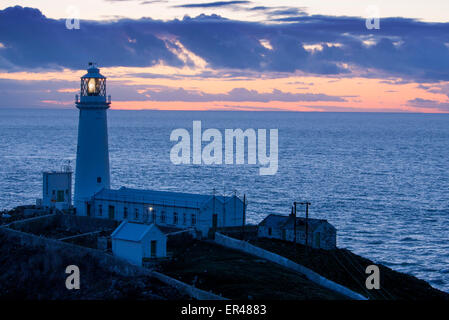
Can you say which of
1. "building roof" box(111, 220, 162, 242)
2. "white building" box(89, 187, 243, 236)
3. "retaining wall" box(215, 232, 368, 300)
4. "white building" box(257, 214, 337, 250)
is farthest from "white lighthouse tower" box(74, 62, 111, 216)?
"white building" box(257, 214, 337, 250)

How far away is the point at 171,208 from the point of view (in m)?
49.7

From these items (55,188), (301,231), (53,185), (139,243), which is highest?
(53,185)

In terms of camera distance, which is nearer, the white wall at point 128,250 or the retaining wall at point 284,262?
the retaining wall at point 284,262

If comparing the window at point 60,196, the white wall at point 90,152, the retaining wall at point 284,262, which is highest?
the white wall at point 90,152

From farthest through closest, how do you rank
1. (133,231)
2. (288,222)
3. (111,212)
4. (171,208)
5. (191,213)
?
(111,212), (171,208), (288,222), (191,213), (133,231)

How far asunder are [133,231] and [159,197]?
8.18 meters

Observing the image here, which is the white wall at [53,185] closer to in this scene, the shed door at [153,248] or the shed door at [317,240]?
the shed door at [153,248]

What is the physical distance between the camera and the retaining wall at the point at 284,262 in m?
37.8

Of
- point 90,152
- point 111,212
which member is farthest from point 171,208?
point 90,152

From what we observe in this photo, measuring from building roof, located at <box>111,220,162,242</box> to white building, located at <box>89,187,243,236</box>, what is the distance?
5.82 m

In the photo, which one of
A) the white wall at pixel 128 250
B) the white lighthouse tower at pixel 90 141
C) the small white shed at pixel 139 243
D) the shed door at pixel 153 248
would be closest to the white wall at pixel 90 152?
the white lighthouse tower at pixel 90 141

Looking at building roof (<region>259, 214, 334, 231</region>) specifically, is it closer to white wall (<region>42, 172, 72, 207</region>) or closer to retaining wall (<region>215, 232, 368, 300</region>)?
retaining wall (<region>215, 232, 368, 300</region>)

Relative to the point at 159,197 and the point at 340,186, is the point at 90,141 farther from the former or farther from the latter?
the point at 340,186
